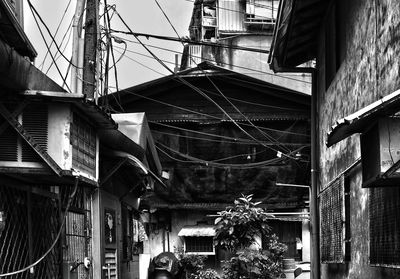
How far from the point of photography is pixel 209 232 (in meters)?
27.8

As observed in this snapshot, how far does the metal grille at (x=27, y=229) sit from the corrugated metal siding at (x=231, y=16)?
84.7 ft

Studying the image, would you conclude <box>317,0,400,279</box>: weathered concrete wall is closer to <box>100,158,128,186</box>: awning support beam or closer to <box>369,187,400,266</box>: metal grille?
<box>369,187,400,266</box>: metal grille

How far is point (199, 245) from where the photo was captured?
28594mm

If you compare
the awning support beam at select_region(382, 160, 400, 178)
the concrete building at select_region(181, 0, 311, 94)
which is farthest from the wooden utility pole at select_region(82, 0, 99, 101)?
the concrete building at select_region(181, 0, 311, 94)

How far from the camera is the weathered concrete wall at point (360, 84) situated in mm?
6430

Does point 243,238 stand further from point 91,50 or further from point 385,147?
point 385,147

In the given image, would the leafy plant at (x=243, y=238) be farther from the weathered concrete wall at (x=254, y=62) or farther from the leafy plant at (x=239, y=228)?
the weathered concrete wall at (x=254, y=62)

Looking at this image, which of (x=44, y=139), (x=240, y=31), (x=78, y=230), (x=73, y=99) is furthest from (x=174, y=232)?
(x=73, y=99)

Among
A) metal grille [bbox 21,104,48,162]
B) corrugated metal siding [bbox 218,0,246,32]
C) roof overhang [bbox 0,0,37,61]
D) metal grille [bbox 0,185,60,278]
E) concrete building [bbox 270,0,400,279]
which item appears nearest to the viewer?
concrete building [bbox 270,0,400,279]

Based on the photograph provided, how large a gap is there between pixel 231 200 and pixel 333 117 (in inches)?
732

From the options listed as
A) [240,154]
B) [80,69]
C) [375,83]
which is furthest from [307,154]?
[375,83]

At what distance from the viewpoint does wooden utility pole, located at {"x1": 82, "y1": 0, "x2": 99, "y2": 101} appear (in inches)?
481

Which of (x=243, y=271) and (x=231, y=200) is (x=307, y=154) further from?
(x=243, y=271)

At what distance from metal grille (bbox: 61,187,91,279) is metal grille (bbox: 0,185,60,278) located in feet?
1.35
